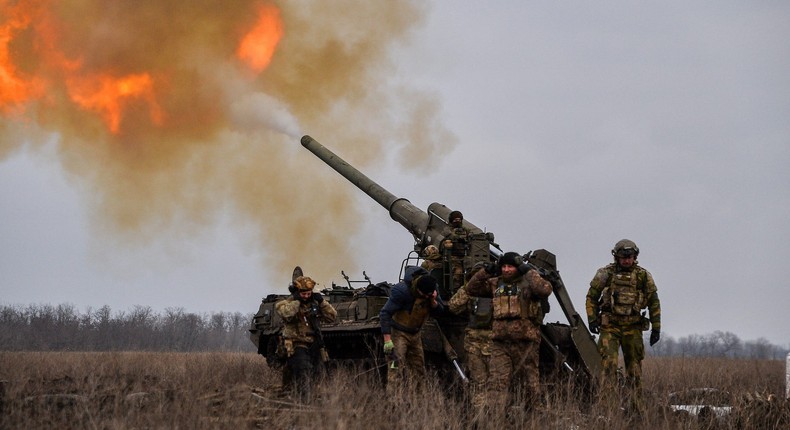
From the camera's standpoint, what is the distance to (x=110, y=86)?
17.7 m

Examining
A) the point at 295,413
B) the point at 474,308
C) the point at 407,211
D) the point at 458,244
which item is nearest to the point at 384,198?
the point at 407,211

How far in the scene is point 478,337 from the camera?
10438 millimetres

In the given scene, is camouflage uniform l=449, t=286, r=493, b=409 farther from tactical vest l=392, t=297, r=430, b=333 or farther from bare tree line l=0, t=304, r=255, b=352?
Result: bare tree line l=0, t=304, r=255, b=352

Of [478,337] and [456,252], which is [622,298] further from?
[456,252]

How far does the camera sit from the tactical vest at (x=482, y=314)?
1043 cm

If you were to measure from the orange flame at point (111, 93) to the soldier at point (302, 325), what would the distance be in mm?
8999

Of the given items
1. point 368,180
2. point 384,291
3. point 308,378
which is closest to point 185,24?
point 368,180

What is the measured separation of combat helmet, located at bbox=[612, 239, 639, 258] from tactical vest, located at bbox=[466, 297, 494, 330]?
1762 millimetres

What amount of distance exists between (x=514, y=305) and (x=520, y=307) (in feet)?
0.24

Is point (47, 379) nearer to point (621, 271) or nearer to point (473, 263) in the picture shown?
point (473, 263)

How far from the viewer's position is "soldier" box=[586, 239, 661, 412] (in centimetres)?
1020

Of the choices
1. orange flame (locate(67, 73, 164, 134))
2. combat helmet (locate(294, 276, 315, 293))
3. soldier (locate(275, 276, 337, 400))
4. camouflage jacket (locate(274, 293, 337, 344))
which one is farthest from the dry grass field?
orange flame (locate(67, 73, 164, 134))

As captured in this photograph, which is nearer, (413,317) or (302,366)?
(413,317)

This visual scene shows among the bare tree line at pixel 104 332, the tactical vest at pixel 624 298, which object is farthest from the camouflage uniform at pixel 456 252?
the bare tree line at pixel 104 332
